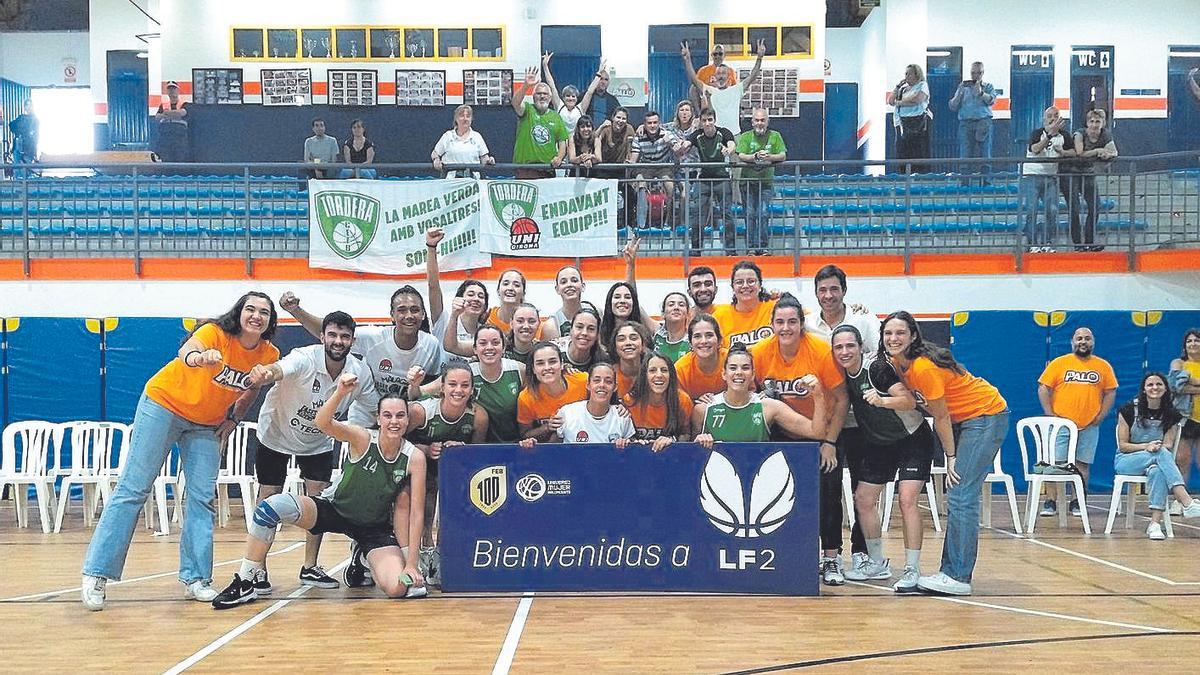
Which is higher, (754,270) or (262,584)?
(754,270)

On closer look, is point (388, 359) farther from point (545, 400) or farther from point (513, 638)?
Result: point (513, 638)

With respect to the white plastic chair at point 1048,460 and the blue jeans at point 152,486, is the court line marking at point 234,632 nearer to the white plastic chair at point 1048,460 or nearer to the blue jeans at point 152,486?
the blue jeans at point 152,486

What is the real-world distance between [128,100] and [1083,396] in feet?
52.7

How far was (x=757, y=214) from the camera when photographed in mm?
13086

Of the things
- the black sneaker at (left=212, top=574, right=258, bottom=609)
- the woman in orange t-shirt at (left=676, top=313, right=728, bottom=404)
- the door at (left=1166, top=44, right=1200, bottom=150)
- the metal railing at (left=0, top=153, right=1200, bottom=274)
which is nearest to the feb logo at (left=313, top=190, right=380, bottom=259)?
the metal railing at (left=0, top=153, right=1200, bottom=274)

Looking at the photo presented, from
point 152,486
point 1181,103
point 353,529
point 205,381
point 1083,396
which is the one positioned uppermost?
point 1181,103

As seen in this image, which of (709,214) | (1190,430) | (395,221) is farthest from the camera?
(709,214)

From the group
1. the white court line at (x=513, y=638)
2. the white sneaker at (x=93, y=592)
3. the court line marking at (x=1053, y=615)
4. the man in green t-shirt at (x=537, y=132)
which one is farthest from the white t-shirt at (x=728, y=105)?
the white sneaker at (x=93, y=592)

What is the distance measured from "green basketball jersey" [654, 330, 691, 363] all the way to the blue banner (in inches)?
43.6

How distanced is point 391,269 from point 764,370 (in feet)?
21.4

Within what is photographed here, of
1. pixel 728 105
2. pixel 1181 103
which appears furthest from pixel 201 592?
pixel 1181 103

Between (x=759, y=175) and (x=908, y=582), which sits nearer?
(x=908, y=582)

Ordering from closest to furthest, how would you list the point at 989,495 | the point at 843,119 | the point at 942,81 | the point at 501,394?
the point at 501,394, the point at 989,495, the point at 942,81, the point at 843,119

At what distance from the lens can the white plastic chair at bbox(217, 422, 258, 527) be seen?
10.7 m
